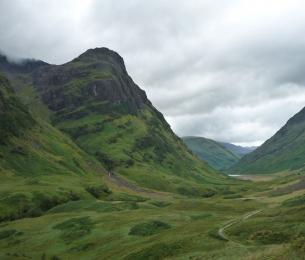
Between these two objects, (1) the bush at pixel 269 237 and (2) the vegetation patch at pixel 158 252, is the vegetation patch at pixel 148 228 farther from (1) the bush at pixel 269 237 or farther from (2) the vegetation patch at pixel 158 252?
(1) the bush at pixel 269 237

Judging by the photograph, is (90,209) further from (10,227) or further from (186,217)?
(186,217)

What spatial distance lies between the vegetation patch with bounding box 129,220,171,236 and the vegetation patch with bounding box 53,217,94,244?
1537cm

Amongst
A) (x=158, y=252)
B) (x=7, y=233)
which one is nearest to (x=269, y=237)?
(x=158, y=252)

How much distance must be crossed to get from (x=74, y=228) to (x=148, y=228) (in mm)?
25102

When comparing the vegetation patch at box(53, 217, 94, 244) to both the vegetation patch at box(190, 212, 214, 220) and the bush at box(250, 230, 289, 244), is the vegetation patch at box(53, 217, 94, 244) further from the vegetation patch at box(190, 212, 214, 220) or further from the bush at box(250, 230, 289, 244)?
the bush at box(250, 230, 289, 244)

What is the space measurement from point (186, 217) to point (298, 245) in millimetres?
80348

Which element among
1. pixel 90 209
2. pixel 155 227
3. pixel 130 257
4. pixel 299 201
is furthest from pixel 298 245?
pixel 90 209

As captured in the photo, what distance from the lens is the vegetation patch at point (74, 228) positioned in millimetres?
113875

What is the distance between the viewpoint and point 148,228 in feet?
357

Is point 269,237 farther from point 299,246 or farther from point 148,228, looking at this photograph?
point 148,228

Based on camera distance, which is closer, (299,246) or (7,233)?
(299,246)

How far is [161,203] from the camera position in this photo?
198125 millimetres

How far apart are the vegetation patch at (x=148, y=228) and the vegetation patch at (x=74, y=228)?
15.4 meters

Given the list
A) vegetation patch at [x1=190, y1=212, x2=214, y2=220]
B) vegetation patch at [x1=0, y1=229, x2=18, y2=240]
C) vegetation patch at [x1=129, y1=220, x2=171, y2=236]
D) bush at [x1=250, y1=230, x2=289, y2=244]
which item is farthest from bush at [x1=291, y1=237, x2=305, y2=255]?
vegetation patch at [x1=0, y1=229, x2=18, y2=240]
